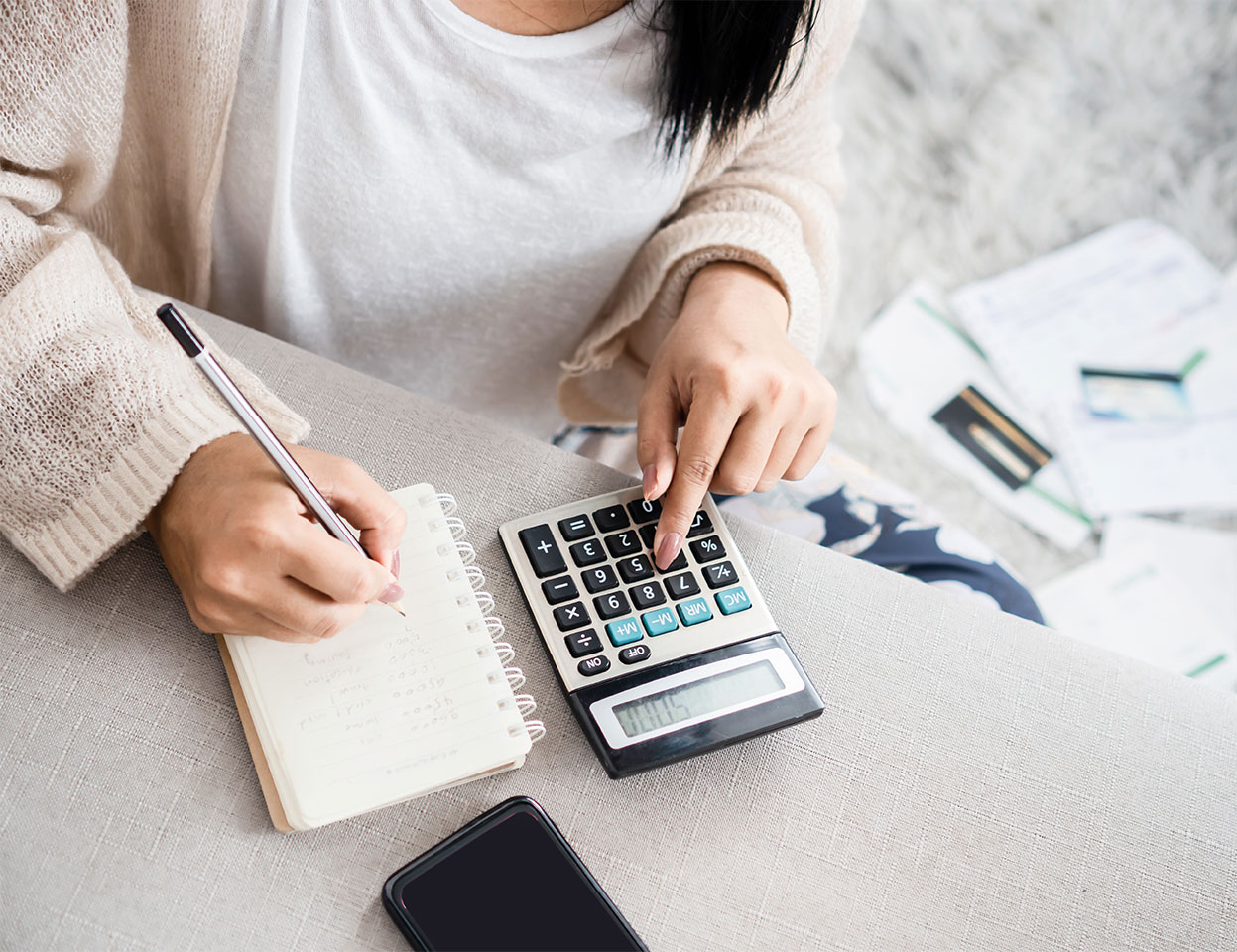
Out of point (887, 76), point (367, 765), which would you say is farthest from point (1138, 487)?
point (367, 765)

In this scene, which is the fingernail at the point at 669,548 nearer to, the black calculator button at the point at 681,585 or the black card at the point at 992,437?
the black calculator button at the point at 681,585

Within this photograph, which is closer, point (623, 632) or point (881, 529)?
point (623, 632)

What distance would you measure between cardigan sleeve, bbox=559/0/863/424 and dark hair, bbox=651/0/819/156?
0.04 m

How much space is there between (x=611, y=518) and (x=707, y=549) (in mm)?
50

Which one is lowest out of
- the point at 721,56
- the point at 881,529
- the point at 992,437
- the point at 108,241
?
the point at 992,437

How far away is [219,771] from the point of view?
1.21ft

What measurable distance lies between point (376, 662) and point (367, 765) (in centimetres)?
4

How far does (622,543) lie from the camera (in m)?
0.45

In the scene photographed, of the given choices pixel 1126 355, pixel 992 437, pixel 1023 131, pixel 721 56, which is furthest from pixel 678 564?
pixel 1023 131

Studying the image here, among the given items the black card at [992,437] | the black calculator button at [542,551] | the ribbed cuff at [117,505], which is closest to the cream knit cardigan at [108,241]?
the ribbed cuff at [117,505]

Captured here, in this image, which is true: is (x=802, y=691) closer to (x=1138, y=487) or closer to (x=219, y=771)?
(x=219, y=771)

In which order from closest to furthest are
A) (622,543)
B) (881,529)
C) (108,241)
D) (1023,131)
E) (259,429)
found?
1. (259,429)
2. (622,543)
3. (108,241)
4. (881,529)
5. (1023,131)

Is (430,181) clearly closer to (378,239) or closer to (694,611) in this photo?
(378,239)

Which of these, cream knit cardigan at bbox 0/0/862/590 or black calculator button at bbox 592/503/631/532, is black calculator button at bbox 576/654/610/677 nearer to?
black calculator button at bbox 592/503/631/532
